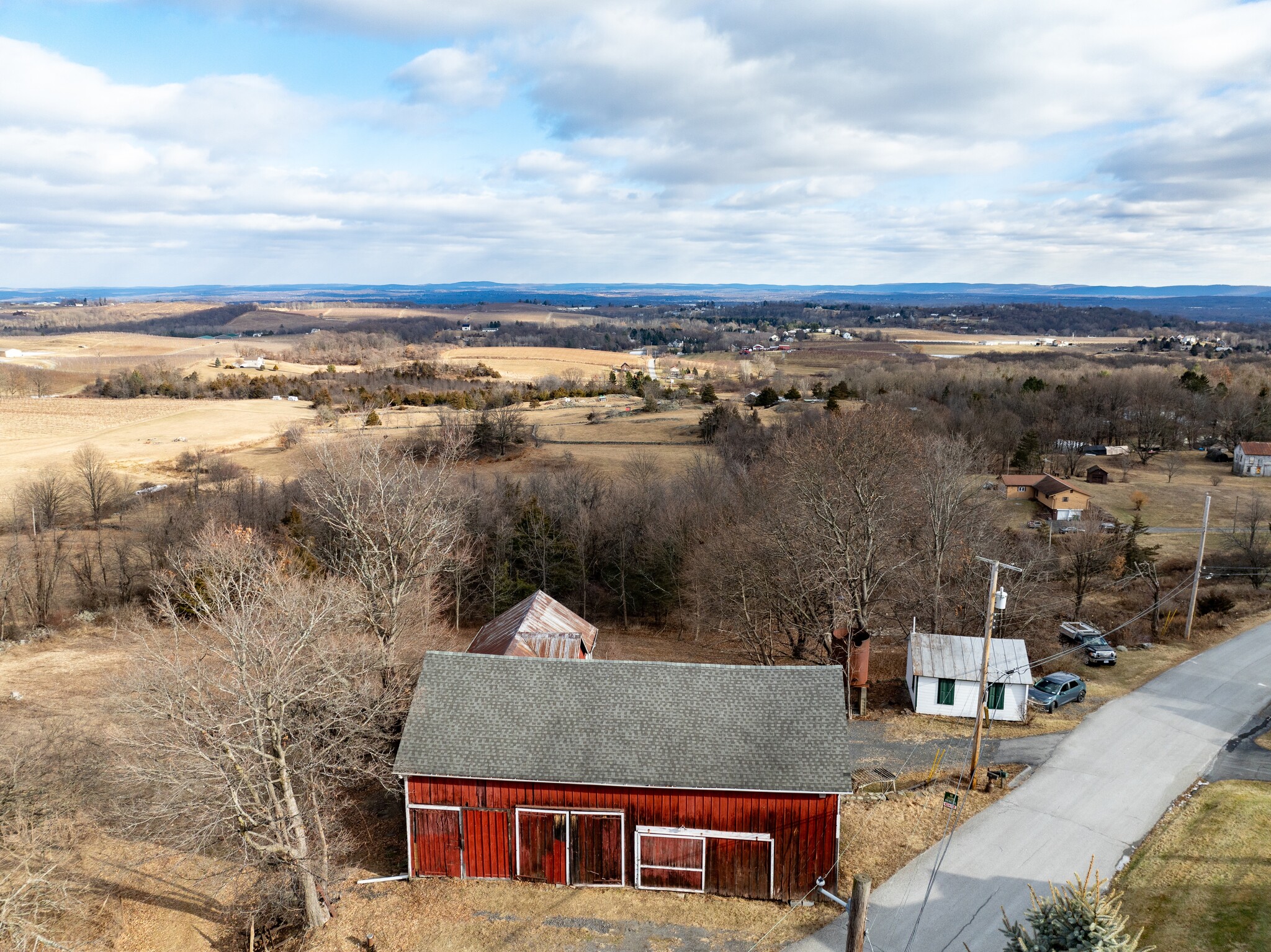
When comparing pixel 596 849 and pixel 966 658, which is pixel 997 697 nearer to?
pixel 966 658

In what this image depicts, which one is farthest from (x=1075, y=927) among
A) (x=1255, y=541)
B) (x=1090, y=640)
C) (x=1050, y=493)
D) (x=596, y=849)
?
(x=1050, y=493)

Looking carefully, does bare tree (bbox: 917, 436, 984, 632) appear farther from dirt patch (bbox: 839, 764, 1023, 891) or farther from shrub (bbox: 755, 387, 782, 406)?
shrub (bbox: 755, 387, 782, 406)

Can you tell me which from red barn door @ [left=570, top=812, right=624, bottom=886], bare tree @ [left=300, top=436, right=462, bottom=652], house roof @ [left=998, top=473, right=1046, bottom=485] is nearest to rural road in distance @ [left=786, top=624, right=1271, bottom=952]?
red barn door @ [left=570, top=812, right=624, bottom=886]

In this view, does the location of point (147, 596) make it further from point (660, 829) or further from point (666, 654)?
point (660, 829)

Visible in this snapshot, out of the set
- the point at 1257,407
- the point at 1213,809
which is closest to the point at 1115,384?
the point at 1257,407

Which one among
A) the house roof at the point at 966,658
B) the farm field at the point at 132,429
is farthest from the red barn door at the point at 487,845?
the farm field at the point at 132,429

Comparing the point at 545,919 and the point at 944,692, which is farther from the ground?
the point at 944,692
